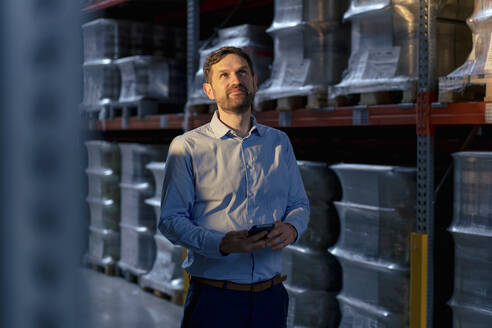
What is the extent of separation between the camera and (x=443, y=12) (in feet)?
11.1

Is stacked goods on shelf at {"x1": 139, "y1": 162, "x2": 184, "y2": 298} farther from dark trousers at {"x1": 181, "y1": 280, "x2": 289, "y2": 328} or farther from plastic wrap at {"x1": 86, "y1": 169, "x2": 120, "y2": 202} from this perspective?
dark trousers at {"x1": 181, "y1": 280, "x2": 289, "y2": 328}

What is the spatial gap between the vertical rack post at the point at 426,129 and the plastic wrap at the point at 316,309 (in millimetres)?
804

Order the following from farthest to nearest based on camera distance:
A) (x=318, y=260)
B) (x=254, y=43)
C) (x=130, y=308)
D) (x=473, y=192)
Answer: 1. (x=130, y=308)
2. (x=254, y=43)
3. (x=318, y=260)
4. (x=473, y=192)

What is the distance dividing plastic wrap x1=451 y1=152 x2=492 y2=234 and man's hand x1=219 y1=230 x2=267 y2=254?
1.59 metres

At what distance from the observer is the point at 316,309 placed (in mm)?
4047

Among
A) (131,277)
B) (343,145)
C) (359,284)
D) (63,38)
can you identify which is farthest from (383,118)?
(131,277)

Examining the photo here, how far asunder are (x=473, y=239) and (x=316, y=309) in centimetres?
140

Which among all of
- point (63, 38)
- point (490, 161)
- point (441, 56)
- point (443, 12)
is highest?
point (443, 12)

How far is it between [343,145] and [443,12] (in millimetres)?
2376

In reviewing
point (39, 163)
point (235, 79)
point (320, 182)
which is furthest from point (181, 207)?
point (320, 182)

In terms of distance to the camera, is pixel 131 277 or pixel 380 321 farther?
pixel 131 277

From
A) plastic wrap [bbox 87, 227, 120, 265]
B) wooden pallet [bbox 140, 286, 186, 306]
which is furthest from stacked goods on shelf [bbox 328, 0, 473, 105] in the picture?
plastic wrap [bbox 87, 227, 120, 265]

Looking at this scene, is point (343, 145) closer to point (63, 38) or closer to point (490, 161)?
point (490, 161)

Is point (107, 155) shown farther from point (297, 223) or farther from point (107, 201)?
point (297, 223)
